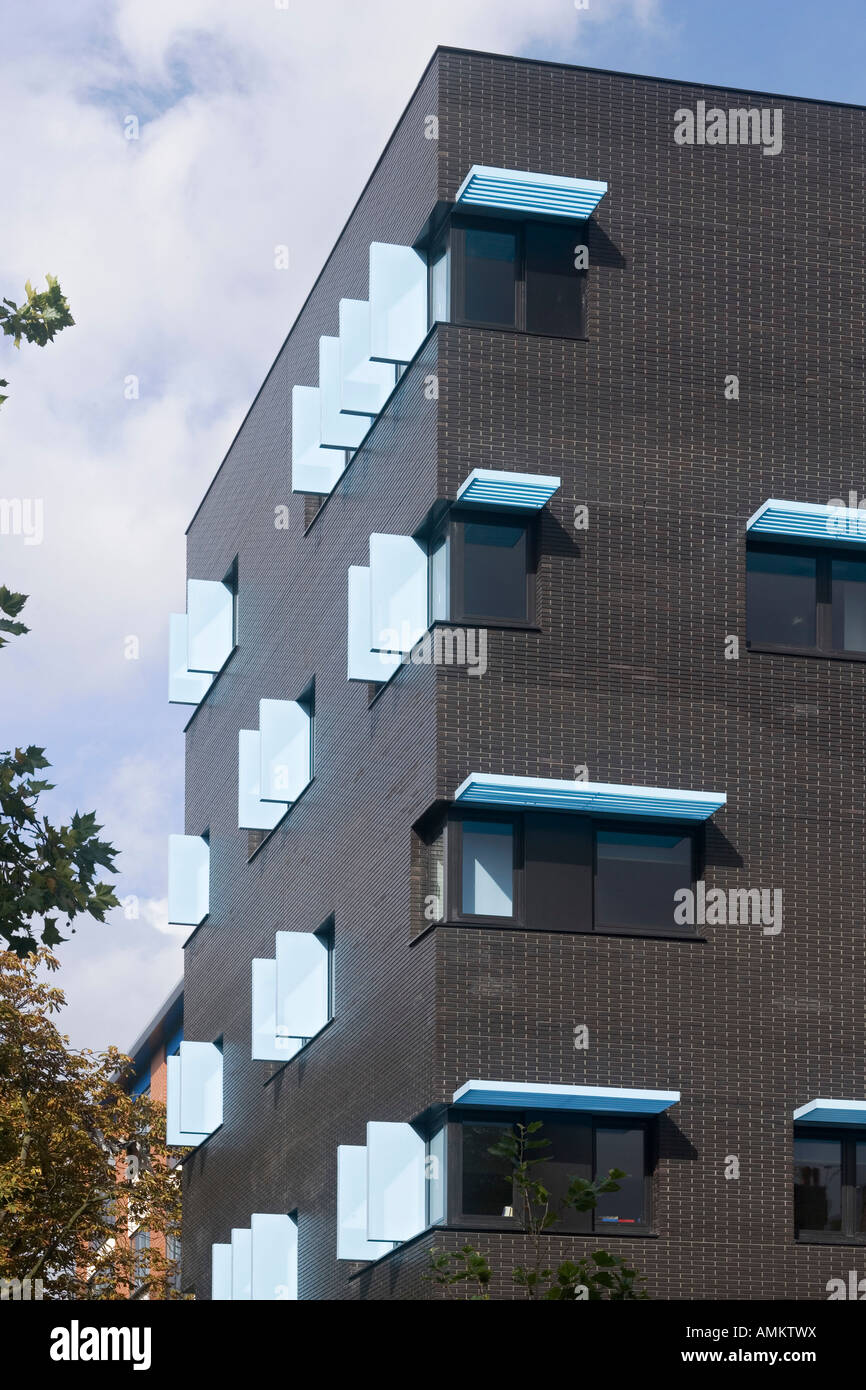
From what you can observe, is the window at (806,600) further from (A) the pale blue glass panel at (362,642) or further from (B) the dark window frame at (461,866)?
(A) the pale blue glass panel at (362,642)

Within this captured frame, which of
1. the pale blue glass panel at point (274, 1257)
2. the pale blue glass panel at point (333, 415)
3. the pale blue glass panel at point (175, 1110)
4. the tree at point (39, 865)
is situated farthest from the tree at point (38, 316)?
the pale blue glass panel at point (175, 1110)

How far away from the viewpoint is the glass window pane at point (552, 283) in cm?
2619

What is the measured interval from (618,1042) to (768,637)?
17.0ft

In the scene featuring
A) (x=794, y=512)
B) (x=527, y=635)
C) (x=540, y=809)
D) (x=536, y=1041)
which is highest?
(x=794, y=512)

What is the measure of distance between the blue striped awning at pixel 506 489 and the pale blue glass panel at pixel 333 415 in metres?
4.32

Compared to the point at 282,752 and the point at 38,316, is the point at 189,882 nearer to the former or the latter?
the point at 282,752

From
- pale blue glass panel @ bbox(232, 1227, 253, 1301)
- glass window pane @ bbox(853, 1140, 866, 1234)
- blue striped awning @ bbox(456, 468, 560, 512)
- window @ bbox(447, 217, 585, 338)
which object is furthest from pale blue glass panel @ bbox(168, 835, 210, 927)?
glass window pane @ bbox(853, 1140, 866, 1234)

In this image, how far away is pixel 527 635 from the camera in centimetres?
2488

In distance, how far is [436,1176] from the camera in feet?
76.8

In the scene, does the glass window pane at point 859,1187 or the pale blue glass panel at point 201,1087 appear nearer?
the glass window pane at point 859,1187

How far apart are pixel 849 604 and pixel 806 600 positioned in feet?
1.80

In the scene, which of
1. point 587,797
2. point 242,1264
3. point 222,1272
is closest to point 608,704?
point 587,797
